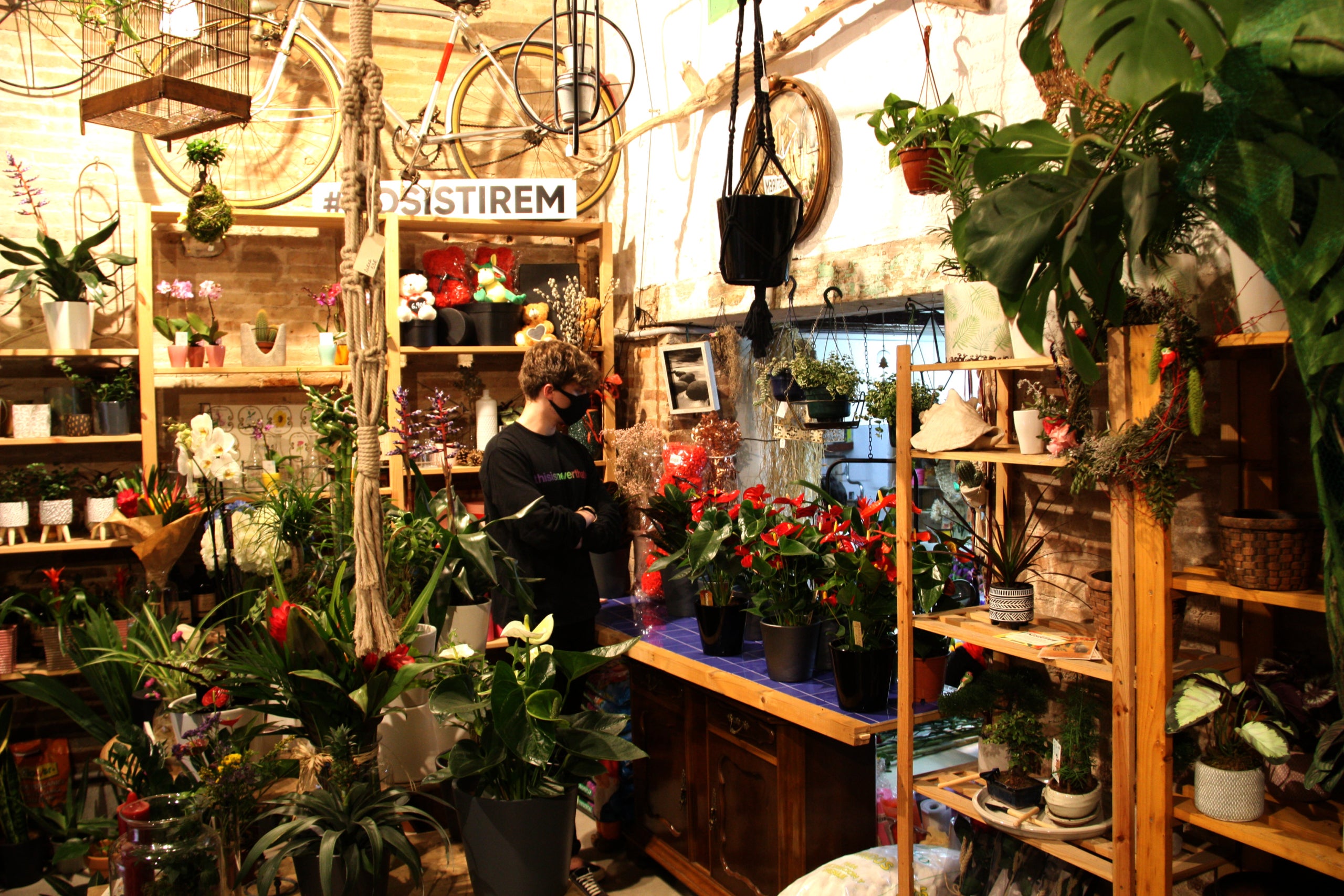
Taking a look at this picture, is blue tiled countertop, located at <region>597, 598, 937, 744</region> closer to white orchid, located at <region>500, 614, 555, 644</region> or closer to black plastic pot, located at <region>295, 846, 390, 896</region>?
white orchid, located at <region>500, 614, 555, 644</region>

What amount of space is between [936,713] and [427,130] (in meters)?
3.67

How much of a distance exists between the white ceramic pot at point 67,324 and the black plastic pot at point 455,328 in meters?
1.45

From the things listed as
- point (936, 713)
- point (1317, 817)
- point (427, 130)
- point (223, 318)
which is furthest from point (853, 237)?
point (223, 318)

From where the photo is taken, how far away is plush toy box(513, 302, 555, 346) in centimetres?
454

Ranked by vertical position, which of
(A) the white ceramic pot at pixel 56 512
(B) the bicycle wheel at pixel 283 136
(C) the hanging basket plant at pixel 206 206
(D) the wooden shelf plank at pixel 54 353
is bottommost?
(A) the white ceramic pot at pixel 56 512

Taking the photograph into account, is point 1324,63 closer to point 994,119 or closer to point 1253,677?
point 1253,677

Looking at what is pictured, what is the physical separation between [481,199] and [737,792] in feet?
9.43

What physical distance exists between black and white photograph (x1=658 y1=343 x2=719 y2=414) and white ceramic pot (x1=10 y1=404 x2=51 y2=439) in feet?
8.46

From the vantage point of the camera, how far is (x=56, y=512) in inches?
155

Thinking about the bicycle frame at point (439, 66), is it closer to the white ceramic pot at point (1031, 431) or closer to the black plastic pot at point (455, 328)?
the black plastic pot at point (455, 328)

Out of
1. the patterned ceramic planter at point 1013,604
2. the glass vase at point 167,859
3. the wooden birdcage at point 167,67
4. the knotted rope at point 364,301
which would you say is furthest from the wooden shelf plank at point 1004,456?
the wooden birdcage at point 167,67

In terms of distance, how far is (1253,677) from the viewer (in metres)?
1.92

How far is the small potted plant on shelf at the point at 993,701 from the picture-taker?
2.41m

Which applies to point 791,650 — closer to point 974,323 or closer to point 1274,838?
point 974,323
